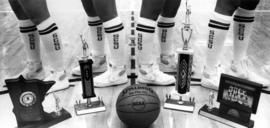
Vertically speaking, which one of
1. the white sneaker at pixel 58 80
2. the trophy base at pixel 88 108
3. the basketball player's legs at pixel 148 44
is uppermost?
the basketball player's legs at pixel 148 44

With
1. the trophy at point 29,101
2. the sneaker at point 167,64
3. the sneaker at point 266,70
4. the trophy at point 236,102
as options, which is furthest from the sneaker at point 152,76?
the sneaker at point 266,70

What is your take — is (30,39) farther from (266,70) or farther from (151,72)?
(266,70)

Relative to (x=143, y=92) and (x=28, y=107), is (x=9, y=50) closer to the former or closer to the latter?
(x=28, y=107)

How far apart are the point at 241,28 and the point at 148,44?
2.54ft

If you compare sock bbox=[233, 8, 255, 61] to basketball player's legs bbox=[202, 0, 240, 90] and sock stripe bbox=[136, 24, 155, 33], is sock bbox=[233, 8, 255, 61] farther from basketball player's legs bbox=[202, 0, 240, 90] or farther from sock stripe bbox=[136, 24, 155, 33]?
sock stripe bbox=[136, 24, 155, 33]

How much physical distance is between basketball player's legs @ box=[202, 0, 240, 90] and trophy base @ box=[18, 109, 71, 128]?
1.16 metres

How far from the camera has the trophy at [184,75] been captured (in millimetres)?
2104

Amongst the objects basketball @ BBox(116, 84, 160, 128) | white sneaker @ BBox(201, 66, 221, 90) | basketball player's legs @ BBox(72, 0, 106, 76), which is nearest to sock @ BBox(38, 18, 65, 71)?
basketball player's legs @ BBox(72, 0, 106, 76)

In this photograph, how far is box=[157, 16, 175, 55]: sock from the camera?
270 cm

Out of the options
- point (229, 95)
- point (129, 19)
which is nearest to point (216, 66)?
point (229, 95)

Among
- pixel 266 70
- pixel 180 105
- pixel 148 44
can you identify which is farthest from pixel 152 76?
pixel 266 70

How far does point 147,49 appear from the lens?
2.40 m

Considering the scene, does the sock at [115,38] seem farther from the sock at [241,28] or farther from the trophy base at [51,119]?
the sock at [241,28]

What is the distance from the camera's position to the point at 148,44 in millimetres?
2389
